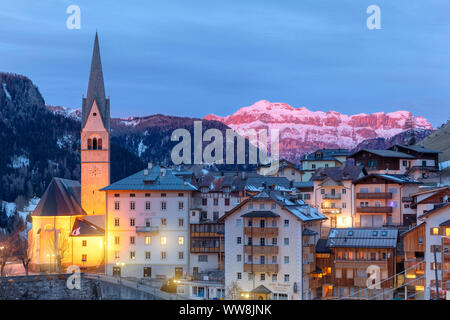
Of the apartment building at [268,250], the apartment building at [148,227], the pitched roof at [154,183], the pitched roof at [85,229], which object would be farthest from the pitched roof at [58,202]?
the apartment building at [268,250]

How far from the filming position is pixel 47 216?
292 ft

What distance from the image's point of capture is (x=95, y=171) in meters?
96.8

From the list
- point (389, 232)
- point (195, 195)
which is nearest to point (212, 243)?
point (195, 195)

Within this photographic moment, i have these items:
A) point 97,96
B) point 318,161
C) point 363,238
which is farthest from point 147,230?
point 318,161

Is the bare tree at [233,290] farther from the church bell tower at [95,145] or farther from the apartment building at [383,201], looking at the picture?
the church bell tower at [95,145]

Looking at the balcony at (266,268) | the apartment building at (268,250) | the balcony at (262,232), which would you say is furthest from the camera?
the balcony at (262,232)

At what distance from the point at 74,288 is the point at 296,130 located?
263 feet

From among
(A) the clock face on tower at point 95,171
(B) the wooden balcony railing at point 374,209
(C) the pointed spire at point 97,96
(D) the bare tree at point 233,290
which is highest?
(C) the pointed spire at point 97,96

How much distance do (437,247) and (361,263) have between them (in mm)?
7802

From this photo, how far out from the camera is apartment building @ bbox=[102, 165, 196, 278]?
81188 mm

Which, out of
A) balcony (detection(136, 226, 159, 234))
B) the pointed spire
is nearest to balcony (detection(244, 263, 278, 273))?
balcony (detection(136, 226, 159, 234))

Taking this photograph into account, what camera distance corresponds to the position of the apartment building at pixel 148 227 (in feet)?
266

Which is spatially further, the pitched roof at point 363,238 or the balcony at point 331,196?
the balcony at point 331,196
